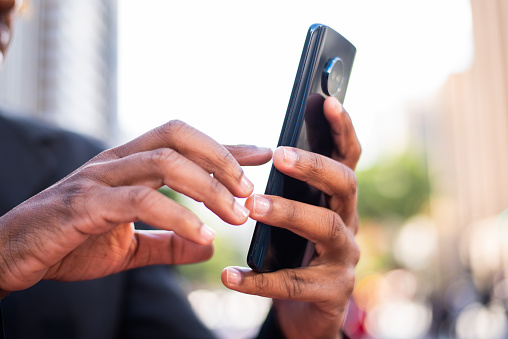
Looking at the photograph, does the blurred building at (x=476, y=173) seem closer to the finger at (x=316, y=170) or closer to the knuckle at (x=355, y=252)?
the knuckle at (x=355, y=252)

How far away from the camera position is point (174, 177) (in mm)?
619

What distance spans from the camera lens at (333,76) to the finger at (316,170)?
0.58 feet

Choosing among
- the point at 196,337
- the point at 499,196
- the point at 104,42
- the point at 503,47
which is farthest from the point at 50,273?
the point at 499,196

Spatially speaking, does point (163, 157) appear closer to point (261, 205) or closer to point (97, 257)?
point (261, 205)

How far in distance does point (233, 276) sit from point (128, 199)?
23 centimetres

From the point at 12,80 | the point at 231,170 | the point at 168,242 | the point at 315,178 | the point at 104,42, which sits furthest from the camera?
the point at 104,42

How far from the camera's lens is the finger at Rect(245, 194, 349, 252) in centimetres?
69

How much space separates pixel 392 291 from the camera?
48.4 feet

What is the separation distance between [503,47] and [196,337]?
16890 millimetres

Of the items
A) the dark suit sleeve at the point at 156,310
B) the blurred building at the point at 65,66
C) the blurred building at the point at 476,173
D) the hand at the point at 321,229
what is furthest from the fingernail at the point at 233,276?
the blurred building at the point at 476,173

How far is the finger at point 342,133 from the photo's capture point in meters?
0.84

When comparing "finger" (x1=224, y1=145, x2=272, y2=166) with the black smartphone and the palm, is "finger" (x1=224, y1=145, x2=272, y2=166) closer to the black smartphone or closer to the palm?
the black smartphone

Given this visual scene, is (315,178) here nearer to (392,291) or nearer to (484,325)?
(484,325)

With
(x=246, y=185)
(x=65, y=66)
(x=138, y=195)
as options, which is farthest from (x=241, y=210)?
(x=65, y=66)
